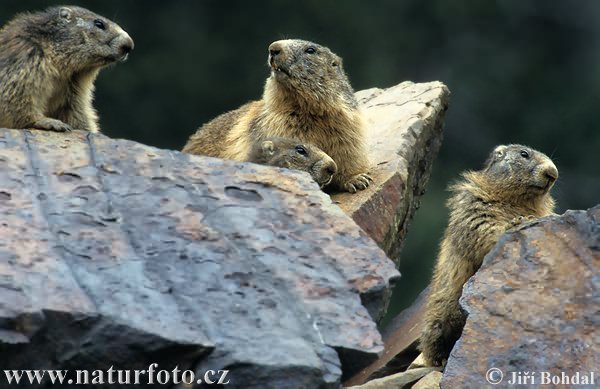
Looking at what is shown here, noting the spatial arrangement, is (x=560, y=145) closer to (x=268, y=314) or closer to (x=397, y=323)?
(x=397, y=323)

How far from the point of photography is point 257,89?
14.2 m

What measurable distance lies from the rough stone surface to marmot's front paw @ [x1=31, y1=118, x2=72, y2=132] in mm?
458

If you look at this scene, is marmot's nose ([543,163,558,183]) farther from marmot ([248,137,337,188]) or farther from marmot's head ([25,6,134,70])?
marmot's head ([25,6,134,70])

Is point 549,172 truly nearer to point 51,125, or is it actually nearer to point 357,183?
point 357,183

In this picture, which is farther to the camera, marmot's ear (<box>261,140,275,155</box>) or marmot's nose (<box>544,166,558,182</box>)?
marmot's ear (<box>261,140,275,155</box>)

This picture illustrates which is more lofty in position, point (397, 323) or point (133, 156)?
point (133, 156)

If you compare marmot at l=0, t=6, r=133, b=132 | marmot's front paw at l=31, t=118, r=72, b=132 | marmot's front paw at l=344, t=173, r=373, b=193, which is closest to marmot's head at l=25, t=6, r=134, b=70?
marmot at l=0, t=6, r=133, b=132

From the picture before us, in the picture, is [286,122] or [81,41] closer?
[81,41]

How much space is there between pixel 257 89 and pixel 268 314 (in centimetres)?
875

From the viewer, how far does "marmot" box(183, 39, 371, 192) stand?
8992 mm

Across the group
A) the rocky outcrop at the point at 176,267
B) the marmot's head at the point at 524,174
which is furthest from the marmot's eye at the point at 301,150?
the rocky outcrop at the point at 176,267

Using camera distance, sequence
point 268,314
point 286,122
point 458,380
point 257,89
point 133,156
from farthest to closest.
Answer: point 257,89 → point 286,122 → point 133,156 → point 458,380 → point 268,314

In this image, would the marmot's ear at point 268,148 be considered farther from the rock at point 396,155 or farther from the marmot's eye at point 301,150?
the rock at point 396,155

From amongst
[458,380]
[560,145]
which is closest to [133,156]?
[458,380]
